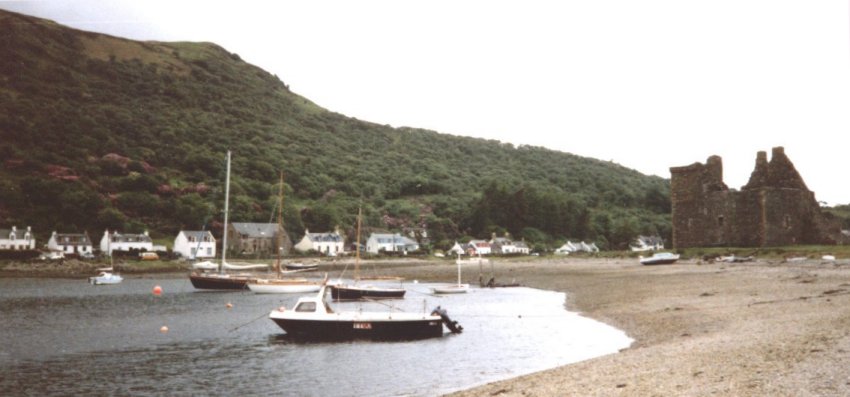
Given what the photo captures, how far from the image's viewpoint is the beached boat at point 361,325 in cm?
2859

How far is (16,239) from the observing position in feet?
326

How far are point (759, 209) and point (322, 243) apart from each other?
273ft

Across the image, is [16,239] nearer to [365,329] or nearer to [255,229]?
[255,229]

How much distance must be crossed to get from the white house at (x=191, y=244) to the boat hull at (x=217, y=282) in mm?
49039

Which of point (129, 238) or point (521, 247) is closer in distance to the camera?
point (129, 238)

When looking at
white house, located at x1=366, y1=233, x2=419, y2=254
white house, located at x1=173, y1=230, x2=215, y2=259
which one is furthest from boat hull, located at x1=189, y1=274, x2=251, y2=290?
white house, located at x1=366, y1=233, x2=419, y2=254

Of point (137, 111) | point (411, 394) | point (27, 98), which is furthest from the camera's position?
point (137, 111)

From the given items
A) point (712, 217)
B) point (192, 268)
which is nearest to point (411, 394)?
point (712, 217)

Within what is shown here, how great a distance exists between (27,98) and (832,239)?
17998cm

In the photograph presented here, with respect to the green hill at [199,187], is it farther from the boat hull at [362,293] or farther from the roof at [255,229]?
the boat hull at [362,293]

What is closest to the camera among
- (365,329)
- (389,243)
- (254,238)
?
(365,329)

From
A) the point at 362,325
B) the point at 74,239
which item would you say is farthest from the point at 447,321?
the point at 74,239

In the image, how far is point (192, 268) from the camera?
90500mm

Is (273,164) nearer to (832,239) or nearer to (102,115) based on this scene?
(102,115)
